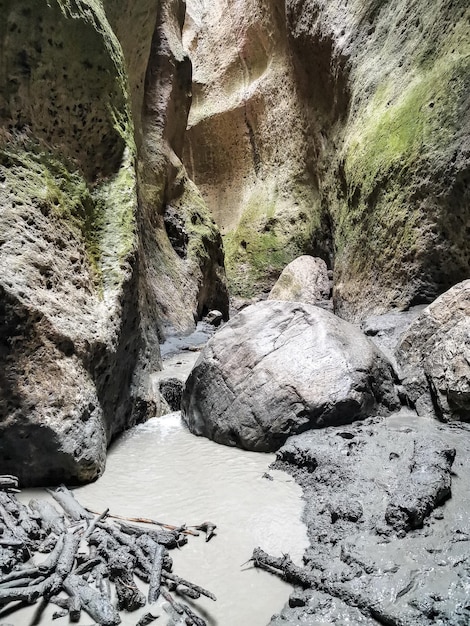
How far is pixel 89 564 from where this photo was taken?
111 inches

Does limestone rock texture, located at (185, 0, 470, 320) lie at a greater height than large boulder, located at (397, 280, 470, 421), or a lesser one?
greater

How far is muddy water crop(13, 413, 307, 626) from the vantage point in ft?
8.70

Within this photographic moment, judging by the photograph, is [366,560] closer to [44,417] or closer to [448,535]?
[448,535]

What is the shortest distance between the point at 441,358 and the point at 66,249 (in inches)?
154

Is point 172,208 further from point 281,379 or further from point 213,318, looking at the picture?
point 281,379

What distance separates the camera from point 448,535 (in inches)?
117

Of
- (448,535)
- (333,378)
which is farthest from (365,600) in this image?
(333,378)

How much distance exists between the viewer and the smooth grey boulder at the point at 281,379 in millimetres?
4777

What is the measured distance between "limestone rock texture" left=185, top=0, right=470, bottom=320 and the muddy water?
4268 millimetres

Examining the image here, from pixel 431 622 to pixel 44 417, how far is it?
3.15 metres

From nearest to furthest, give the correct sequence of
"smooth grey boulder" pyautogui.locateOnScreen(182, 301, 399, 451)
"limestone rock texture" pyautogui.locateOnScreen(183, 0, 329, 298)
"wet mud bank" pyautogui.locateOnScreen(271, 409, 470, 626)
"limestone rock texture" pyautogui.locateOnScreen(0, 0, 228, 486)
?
"wet mud bank" pyautogui.locateOnScreen(271, 409, 470, 626) → "limestone rock texture" pyautogui.locateOnScreen(0, 0, 228, 486) → "smooth grey boulder" pyautogui.locateOnScreen(182, 301, 399, 451) → "limestone rock texture" pyautogui.locateOnScreen(183, 0, 329, 298)

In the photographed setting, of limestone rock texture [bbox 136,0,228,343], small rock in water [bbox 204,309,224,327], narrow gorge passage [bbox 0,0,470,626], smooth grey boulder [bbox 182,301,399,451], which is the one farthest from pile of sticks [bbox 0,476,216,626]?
small rock in water [bbox 204,309,224,327]

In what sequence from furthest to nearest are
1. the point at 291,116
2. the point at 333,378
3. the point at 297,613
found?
the point at 291,116
the point at 333,378
the point at 297,613

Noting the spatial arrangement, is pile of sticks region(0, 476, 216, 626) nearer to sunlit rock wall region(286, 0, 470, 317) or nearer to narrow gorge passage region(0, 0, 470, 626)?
narrow gorge passage region(0, 0, 470, 626)
